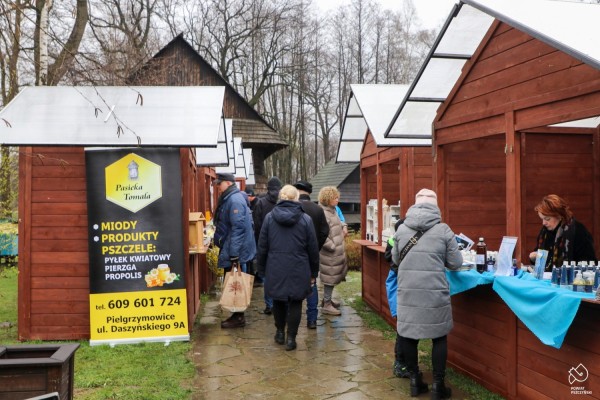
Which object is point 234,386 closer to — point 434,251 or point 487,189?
point 434,251

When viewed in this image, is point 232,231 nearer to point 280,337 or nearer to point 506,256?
point 280,337

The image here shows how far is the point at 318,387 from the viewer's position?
221 inches

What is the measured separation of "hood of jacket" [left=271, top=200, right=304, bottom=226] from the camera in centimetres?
708

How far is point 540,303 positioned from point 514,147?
148 cm

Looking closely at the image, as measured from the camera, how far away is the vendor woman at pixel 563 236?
4.95m

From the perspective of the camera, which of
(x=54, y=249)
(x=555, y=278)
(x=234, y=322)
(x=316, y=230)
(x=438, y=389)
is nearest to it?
(x=555, y=278)

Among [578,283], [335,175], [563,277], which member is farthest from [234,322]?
[335,175]

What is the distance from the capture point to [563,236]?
5.04m

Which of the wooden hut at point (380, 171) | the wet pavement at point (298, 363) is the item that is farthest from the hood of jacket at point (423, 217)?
the wooden hut at point (380, 171)

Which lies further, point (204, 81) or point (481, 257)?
point (204, 81)

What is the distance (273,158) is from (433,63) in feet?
111

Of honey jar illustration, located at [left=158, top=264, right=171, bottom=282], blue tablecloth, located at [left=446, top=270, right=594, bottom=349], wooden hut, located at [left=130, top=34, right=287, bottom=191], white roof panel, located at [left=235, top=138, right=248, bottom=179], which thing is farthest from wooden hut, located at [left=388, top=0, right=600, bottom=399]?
wooden hut, located at [left=130, top=34, right=287, bottom=191]

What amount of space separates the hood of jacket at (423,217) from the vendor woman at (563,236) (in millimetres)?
940

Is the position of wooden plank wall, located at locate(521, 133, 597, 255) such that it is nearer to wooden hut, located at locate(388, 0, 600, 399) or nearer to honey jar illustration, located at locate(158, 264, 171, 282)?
wooden hut, located at locate(388, 0, 600, 399)
